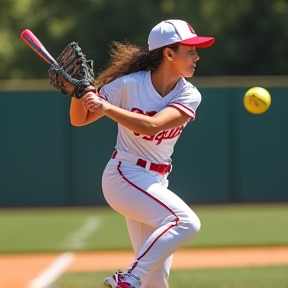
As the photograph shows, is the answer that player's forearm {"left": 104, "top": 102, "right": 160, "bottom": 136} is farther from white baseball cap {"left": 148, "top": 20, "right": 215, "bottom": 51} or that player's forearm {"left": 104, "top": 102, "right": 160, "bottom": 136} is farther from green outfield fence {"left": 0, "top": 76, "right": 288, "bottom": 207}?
green outfield fence {"left": 0, "top": 76, "right": 288, "bottom": 207}

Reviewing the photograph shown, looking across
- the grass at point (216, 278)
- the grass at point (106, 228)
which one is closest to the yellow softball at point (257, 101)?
the grass at point (216, 278)

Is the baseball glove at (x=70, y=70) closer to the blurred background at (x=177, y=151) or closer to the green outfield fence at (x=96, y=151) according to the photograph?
the blurred background at (x=177, y=151)

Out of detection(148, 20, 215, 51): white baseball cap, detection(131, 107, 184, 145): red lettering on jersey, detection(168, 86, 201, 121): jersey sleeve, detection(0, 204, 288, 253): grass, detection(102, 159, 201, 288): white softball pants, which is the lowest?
detection(0, 204, 288, 253): grass

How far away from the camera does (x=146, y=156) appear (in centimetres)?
490

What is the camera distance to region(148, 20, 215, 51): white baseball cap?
15.8 ft

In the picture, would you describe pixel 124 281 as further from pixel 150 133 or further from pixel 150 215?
pixel 150 133

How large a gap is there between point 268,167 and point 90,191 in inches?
118

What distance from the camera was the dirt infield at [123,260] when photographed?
310 inches

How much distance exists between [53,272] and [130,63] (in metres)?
3.14

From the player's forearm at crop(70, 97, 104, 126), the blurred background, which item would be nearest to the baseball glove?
the player's forearm at crop(70, 97, 104, 126)

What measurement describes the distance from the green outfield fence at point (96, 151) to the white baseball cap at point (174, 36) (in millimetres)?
9148

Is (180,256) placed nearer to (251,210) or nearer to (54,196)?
(251,210)

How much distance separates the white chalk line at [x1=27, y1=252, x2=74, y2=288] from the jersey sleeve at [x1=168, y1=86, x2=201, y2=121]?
2.30 meters

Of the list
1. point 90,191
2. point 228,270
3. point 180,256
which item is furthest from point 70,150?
point 228,270
